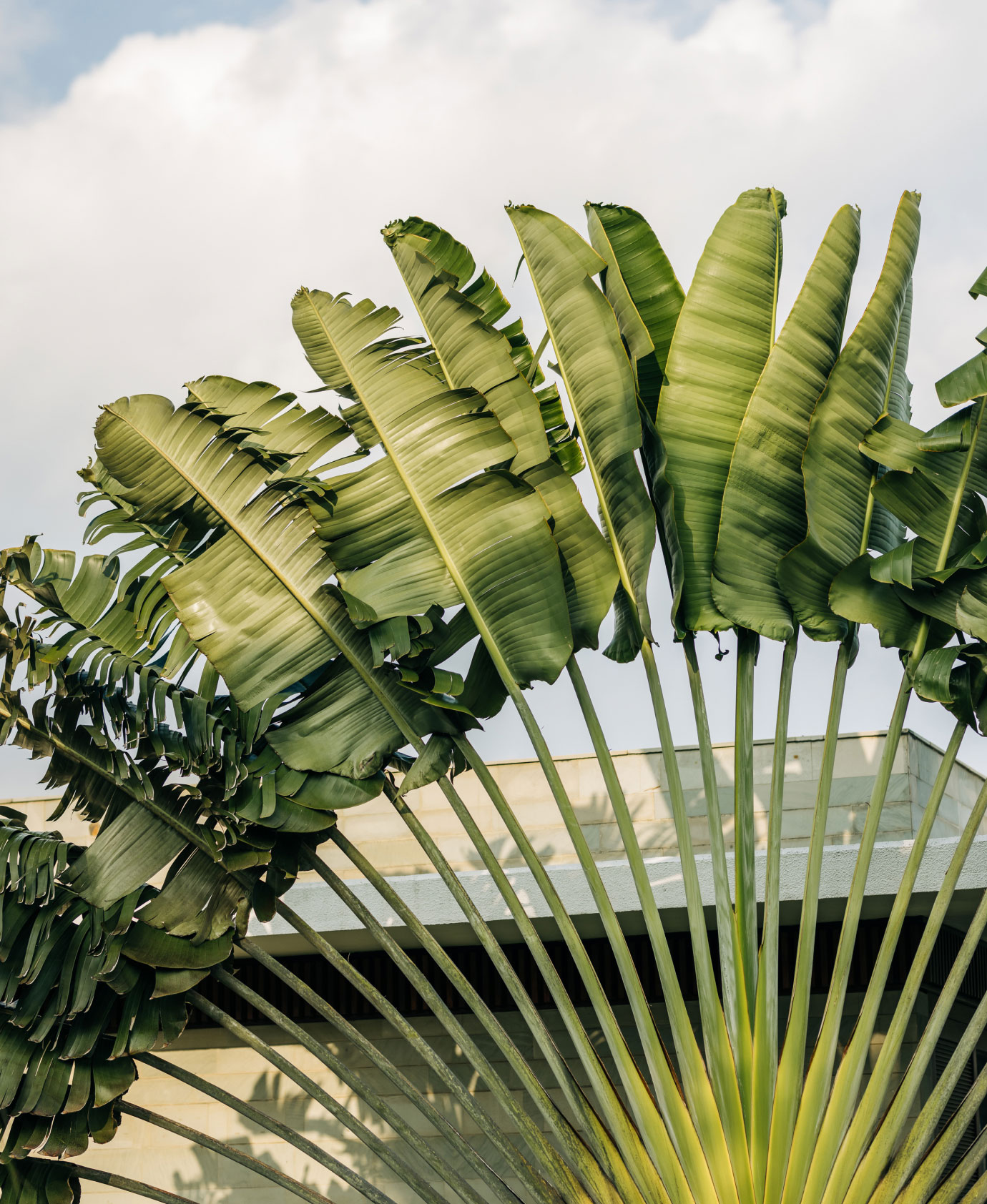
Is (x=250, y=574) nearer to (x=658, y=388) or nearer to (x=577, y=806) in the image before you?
(x=658, y=388)

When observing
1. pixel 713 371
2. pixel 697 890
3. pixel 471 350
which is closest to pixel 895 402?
pixel 713 371

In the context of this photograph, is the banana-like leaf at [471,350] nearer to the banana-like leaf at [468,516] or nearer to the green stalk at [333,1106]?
the banana-like leaf at [468,516]

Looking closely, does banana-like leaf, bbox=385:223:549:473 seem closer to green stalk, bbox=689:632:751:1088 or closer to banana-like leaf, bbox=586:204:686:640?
banana-like leaf, bbox=586:204:686:640

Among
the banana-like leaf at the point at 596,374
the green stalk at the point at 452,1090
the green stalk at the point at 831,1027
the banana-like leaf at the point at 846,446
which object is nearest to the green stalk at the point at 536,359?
the banana-like leaf at the point at 596,374

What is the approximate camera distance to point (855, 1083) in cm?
538

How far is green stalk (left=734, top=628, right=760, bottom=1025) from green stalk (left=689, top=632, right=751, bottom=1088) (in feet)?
0.15

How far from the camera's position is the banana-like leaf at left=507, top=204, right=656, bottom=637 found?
578 centimetres

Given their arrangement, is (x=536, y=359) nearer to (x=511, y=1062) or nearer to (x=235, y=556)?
(x=235, y=556)

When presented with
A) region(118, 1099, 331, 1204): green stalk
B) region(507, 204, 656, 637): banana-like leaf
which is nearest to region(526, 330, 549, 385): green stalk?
region(507, 204, 656, 637): banana-like leaf

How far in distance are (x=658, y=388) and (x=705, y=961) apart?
9.45 feet

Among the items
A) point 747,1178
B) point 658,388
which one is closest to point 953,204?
point 658,388

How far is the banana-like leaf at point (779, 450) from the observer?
230 inches

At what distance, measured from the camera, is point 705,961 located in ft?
17.8

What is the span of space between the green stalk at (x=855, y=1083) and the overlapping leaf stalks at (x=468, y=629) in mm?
22
